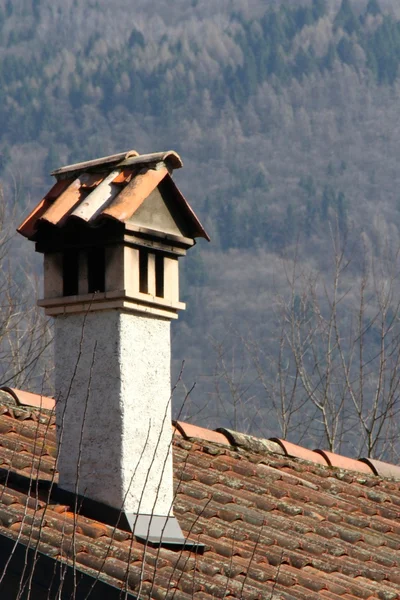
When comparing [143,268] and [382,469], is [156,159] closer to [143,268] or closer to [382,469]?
[143,268]

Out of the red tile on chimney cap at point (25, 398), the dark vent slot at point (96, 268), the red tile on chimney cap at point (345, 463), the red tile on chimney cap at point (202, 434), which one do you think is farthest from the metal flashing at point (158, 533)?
the red tile on chimney cap at point (345, 463)

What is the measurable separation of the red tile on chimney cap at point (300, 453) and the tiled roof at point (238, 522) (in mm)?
12

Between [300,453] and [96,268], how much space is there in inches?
140

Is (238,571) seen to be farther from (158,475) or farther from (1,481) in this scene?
(1,481)

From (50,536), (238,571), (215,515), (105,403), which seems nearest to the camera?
(50,536)

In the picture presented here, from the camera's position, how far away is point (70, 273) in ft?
24.4

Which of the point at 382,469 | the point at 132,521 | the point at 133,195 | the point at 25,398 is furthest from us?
the point at 382,469

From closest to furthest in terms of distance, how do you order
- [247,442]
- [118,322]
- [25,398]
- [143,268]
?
[118,322]
[143,268]
[25,398]
[247,442]

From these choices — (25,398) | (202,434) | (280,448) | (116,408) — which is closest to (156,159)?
(116,408)

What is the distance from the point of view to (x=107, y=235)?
7238 mm

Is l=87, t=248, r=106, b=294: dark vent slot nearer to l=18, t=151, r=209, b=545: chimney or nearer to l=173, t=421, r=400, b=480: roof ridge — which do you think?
l=18, t=151, r=209, b=545: chimney

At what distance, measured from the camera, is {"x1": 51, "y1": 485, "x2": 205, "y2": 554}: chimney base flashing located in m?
6.80

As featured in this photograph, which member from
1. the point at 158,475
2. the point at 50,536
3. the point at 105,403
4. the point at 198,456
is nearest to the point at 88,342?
the point at 105,403

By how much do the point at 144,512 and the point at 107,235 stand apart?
1.57 metres
